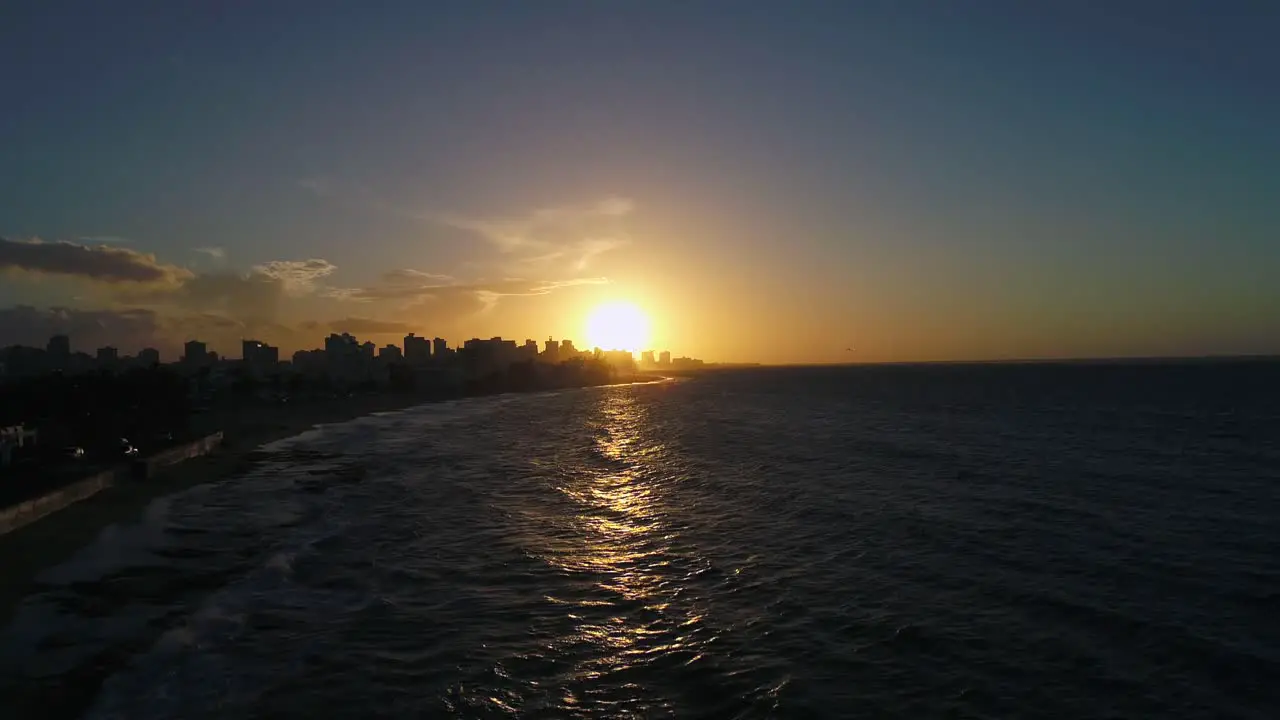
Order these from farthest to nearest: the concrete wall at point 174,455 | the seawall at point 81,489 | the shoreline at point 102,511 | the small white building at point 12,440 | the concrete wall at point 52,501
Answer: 1. the small white building at point 12,440
2. the concrete wall at point 174,455
3. the seawall at point 81,489
4. the concrete wall at point 52,501
5. the shoreline at point 102,511

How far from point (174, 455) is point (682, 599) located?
1938 inches

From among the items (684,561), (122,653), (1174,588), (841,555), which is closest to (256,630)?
(122,653)

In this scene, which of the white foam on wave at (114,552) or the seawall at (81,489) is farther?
the seawall at (81,489)

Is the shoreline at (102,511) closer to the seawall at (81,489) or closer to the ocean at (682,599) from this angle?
the seawall at (81,489)

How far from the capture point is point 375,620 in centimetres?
2012

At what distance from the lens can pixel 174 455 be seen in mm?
54594

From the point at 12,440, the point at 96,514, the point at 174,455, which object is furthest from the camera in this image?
the point at 12,440

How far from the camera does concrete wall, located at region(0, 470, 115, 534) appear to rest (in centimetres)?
3158

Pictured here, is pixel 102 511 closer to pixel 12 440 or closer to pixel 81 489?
pixel 81 489

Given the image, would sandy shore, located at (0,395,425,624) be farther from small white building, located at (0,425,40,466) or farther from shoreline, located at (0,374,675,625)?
small white building, located at (0,425,40,466)

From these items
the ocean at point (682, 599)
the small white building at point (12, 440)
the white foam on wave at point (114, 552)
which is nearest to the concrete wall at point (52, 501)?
the white foam on wave at point (114, 552)

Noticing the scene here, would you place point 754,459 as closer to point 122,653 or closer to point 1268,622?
point 1268,622

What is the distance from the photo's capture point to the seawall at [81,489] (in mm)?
32031

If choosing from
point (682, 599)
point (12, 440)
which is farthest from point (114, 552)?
point (12, 440)
